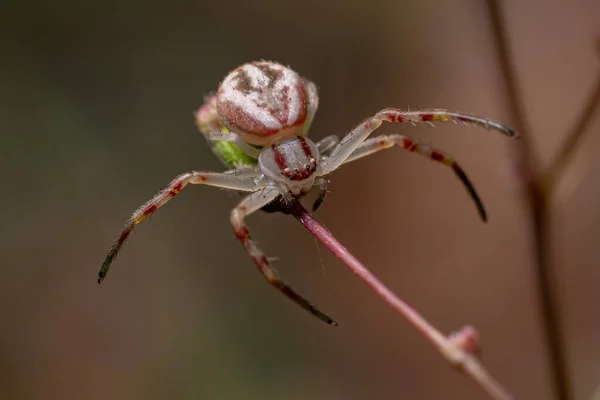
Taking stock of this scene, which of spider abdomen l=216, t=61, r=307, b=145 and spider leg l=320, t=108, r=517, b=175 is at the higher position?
spider abdomen l=216, t=61, r=307, b=145

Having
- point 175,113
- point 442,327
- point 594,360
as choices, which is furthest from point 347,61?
point 594,360

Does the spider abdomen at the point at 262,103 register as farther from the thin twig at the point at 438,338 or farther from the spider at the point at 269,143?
the thin twig at the point at 438,338

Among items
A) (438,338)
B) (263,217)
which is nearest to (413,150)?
(438,338)

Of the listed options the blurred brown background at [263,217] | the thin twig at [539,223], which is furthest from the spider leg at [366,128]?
the blurred brown background at [263,217]

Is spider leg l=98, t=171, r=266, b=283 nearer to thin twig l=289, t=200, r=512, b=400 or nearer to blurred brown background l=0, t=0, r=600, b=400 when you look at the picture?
thin twig l=289, t=200, r=512, b=400

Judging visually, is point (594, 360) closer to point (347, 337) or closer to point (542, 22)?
point (347, 337)

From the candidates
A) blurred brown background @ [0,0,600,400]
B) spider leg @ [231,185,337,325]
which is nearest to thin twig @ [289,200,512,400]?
spider leg @ [231,185,337,325]

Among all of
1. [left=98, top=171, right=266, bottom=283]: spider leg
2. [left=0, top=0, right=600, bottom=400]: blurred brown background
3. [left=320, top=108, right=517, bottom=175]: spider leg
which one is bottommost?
[left=0, top=0, right=600, bottom=400]: blurred brown background
